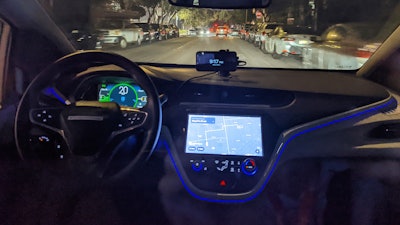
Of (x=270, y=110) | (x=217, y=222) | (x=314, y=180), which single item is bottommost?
(x=217, y=222)

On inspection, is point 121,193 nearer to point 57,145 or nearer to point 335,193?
point 57,145

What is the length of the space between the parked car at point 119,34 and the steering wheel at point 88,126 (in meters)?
2.54

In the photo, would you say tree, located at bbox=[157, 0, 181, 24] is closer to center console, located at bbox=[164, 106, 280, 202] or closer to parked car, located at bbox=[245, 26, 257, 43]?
parked car, located at bbox=[245, 26, 257, 43]

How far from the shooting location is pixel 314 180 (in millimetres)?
3254

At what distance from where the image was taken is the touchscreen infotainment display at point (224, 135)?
3.12m

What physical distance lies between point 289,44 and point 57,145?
5624 mm

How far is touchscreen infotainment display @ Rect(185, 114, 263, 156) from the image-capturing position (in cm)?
312

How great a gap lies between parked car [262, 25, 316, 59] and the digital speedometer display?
2420 mm

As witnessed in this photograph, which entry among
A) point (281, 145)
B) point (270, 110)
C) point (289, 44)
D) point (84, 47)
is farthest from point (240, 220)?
point (289, 44)

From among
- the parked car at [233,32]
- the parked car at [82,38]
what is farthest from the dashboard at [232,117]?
the parked car at [233,32]

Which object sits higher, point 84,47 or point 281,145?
point 84,47

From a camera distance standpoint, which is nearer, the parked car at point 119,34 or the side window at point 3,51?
the side window at point 3,51

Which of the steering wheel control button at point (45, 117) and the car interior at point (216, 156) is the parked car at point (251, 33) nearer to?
the car interior at point (216, 156)

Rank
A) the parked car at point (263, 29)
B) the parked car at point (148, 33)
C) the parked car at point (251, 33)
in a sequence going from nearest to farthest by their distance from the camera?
the parked car at point (263, 29) < the parked car at point (251, 33) < the parked car at point (148, 33)
